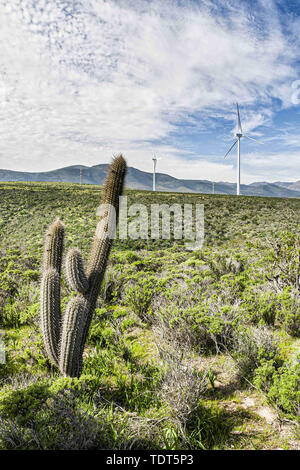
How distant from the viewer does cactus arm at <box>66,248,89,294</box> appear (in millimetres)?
3679

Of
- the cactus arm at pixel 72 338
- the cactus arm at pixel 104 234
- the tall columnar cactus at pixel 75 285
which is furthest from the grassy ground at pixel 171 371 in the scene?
the cactus arm at pixel 104 234

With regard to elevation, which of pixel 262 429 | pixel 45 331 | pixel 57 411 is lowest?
pixel 262 429

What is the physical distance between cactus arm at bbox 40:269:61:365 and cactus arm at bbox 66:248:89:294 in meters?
0.39

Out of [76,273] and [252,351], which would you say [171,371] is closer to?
[252,351]

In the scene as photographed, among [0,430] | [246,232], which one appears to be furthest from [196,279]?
[246,232]

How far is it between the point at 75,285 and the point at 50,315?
2.07ft

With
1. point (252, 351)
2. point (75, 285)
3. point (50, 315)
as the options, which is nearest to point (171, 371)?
point (252, 351)

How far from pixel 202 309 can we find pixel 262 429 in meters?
1.95

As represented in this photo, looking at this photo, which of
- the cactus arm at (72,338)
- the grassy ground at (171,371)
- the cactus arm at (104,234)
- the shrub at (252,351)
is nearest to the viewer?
the grassy ground at (171,371)

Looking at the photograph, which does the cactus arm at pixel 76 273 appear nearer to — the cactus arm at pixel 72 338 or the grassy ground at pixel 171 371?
the cactus arm at pixel 72 338

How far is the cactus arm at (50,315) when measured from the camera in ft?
12.9

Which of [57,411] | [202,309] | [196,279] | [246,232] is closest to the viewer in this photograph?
[57,411]
